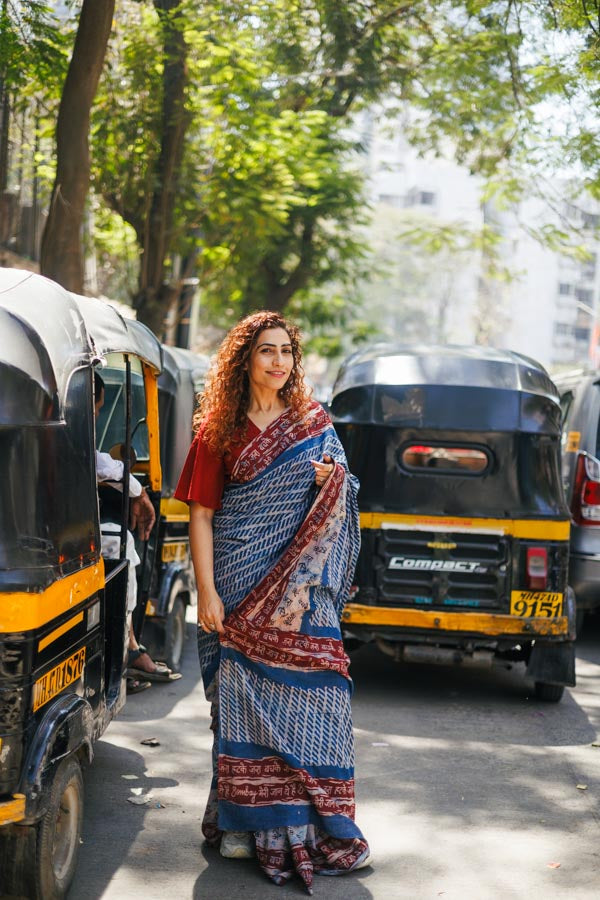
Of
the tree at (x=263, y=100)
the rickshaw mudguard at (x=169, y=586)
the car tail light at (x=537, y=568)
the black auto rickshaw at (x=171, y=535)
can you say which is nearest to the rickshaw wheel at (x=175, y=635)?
the black auto rickshaw at (x=171, y=535)

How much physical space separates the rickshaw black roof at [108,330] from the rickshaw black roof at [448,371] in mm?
2162

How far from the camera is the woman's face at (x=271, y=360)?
4434 mm

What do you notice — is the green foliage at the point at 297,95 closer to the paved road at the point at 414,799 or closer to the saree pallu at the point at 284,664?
the paved road at the point at 414,799

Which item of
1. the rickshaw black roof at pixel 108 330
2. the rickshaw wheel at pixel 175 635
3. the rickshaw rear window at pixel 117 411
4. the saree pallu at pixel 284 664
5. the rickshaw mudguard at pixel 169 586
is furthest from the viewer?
the rickshaw wheel at pixel 175 635

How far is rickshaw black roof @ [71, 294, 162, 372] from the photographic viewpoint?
486cm

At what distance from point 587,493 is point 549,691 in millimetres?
2150

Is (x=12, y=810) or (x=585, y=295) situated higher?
(x=585, y=295)

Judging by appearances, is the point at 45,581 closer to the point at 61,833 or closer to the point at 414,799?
the point at 61,833

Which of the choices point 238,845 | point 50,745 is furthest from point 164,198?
point 50,745

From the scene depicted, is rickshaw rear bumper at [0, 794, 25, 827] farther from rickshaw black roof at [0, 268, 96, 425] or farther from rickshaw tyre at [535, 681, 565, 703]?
rickshaw tyre at [535, 681, 565, 703]

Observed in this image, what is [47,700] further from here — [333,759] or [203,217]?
[203,217]

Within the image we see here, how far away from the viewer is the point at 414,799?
543 centimetres

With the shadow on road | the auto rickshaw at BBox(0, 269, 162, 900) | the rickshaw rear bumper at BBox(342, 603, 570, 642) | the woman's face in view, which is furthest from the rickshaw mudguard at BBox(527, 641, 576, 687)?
the auto rickshaw at BBox(0, 269, 162, 900)

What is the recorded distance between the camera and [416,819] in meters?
5.13
